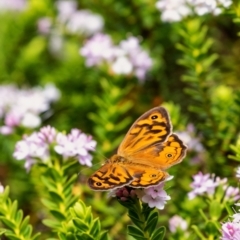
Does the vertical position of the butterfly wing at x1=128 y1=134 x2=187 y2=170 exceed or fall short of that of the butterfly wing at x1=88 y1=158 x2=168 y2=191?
it falls short

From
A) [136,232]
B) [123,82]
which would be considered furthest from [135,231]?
[123,82]

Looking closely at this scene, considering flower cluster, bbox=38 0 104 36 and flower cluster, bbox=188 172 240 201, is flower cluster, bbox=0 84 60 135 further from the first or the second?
flower cluster, bbox=188 172 240 201

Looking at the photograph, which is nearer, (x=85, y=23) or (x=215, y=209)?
(x=215, y=209)

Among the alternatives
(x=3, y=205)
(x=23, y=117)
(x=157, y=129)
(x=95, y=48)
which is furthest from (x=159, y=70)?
(x=3, y=205)

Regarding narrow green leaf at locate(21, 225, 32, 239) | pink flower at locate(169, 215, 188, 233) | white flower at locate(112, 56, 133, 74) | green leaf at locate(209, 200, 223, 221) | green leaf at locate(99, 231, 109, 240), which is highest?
white flower at locate(112, 56, 133, 74)

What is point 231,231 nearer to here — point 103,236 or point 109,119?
Result: point 103,236

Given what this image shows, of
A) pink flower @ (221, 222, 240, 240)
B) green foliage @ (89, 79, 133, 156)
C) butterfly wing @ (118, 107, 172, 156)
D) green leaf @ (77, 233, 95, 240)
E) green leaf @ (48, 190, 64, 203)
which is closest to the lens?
pink flower @ (221, 222, 240, 240)

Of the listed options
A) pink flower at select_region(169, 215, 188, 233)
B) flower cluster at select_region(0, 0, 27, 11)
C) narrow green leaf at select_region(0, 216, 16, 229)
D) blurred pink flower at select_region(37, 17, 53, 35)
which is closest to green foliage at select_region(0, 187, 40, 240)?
narrow green leaf at select_region(0, 216, 16, 229)
